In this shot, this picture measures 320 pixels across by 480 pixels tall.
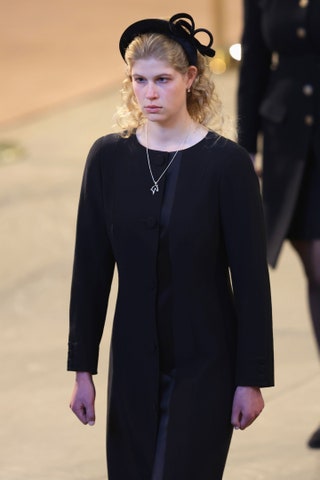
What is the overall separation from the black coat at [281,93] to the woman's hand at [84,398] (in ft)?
4.70

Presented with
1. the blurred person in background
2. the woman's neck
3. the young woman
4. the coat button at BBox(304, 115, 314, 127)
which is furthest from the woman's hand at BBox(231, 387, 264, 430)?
the coat button at BBox(304, 115, 314, 127)

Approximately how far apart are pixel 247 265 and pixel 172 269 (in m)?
0.18

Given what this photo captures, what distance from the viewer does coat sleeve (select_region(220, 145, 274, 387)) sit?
340cm

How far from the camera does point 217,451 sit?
354cm

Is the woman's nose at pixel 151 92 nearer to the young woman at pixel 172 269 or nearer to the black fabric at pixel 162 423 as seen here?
the young woman at pixel 172 269

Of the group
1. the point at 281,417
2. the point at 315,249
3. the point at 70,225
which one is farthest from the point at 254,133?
the point at 70,225

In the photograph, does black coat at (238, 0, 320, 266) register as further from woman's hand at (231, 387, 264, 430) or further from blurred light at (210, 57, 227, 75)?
blurred light at (210, 57, 227, 75)

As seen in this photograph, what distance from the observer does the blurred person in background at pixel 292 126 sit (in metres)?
4.82

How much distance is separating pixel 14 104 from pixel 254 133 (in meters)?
5.12

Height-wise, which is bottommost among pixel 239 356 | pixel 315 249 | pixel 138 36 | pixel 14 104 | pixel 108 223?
pixel 14 104

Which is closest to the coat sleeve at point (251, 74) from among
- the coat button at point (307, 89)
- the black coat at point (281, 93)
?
the black coat at point (281, 93)

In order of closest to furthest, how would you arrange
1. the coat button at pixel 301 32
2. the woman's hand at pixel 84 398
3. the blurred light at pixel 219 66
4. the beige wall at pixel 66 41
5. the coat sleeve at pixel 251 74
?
1. the woman's hand at pixel 84 398
2. the coat button at pixel 301 32
3. the coat sleeve at pixel 251 74
4. the beige wall at pixel 66 41
5. the blurred light at pixel 219 66

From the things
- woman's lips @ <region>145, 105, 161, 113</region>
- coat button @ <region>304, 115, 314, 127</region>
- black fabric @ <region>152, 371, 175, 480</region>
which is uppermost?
woman's lips @ <region>145, 105, 161, 113</region>

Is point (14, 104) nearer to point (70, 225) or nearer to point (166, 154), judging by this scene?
point (70, 225)
